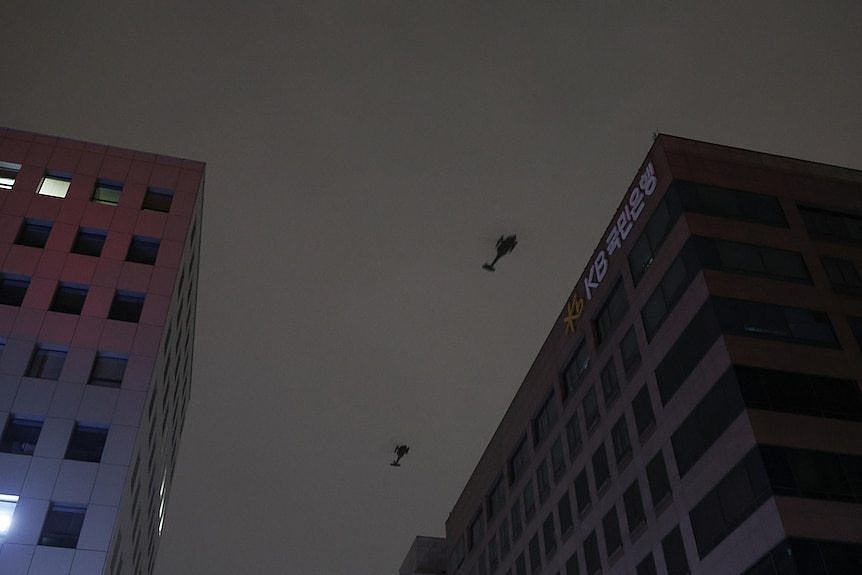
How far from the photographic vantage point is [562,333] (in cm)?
6116

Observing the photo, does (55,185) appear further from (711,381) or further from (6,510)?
(711,381)

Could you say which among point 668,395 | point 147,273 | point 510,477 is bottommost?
point 668,395

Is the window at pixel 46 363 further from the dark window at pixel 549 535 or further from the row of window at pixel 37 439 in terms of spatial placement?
the dark window at pixel 549 535

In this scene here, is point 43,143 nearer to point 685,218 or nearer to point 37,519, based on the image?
point 37,519

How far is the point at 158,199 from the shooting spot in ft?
196

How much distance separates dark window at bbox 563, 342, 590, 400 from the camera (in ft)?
187

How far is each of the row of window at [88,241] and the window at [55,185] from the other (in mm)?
2797

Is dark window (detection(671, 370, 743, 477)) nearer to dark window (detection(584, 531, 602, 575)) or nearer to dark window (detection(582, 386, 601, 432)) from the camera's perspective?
dark window (detection(582, 386, 601, 432))

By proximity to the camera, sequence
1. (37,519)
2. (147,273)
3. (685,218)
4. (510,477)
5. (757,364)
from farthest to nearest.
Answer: (510,477)
(147,273)
(685,218)
(37,519)
(757,364)

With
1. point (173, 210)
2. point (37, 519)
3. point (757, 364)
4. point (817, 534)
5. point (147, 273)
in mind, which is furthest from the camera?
point (173, 210)

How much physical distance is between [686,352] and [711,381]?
313cm

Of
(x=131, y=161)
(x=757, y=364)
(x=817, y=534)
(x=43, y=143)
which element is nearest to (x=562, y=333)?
(x=757, y=364)

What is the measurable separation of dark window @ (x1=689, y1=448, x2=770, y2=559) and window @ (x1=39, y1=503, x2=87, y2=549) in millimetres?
31775

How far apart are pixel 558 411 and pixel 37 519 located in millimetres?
34921
